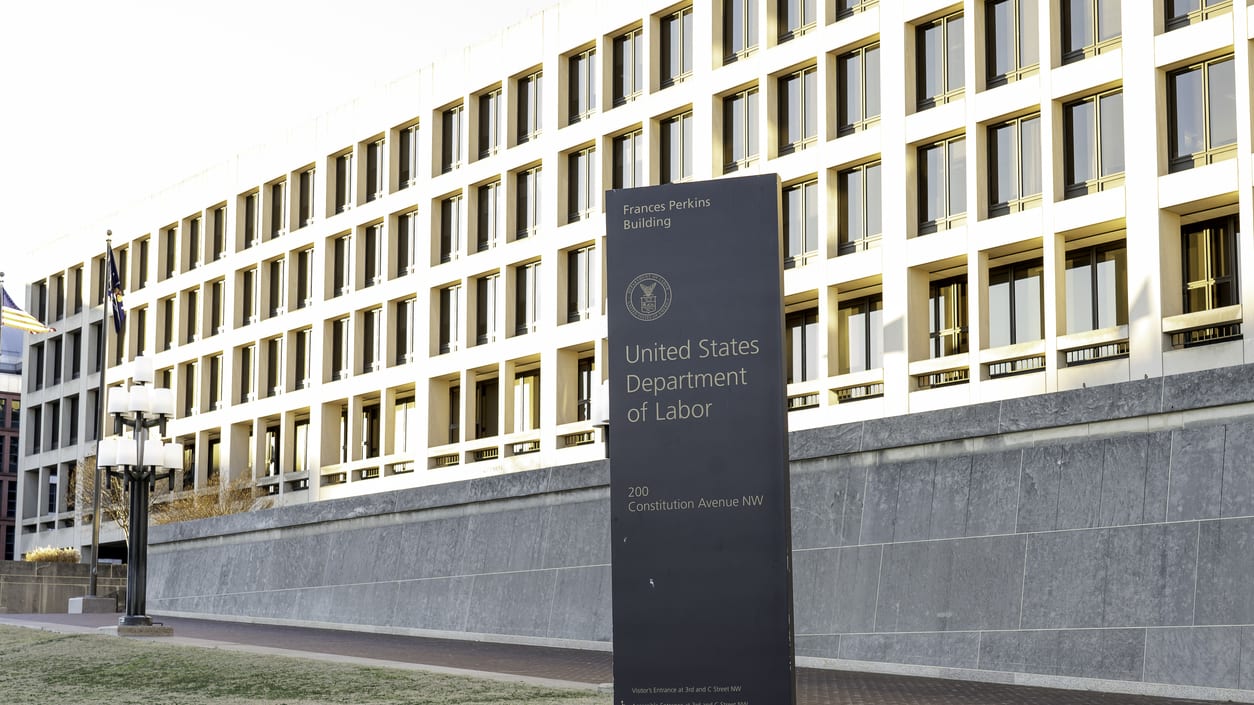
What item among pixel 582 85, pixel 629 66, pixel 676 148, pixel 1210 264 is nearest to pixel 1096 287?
pixel 1210 264

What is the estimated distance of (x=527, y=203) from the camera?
5141cm

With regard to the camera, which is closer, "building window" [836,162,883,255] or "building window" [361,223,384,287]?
"building window" [836,162,883,255]

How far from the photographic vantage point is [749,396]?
36.5ft

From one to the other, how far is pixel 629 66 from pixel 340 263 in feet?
53.4

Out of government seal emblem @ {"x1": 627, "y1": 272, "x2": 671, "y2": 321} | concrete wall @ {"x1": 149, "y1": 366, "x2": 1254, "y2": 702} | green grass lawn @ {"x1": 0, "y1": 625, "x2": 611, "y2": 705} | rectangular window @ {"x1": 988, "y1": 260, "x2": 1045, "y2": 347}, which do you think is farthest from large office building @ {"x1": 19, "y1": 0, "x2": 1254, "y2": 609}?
government seal emblem @ {"x1": 627, "y1": 272, "x2": 671, "y2": 321}

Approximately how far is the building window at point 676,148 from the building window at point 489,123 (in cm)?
803

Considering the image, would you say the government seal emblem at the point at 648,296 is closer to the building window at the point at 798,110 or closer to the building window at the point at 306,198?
the building window at the point at 798,110

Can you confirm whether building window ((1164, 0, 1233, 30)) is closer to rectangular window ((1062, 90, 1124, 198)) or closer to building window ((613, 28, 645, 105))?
rectangular window ((1062, 90, 1124, 198))

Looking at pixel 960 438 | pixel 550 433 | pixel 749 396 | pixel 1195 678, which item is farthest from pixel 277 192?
pixel 749 396

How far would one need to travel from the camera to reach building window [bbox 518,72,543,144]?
51500mm

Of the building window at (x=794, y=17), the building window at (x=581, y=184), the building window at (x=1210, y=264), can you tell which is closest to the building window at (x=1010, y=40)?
the building window at (x=1210, y=264)

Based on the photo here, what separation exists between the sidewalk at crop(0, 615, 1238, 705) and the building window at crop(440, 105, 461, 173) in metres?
23.4

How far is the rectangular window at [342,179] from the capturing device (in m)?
59.2

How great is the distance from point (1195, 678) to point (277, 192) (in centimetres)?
5051
